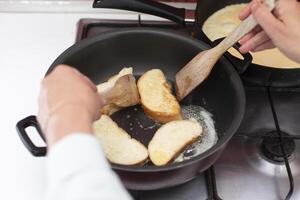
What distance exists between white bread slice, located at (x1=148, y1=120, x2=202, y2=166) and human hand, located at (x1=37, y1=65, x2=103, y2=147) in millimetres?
169

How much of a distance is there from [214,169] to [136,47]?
27cm

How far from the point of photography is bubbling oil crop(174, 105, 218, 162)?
25.5 inches

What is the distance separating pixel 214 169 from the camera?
65cm

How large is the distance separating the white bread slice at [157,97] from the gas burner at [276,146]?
0.14m

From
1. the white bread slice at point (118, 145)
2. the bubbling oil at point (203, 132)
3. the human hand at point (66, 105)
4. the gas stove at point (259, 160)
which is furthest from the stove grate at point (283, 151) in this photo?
the human hand at point (66, 105)

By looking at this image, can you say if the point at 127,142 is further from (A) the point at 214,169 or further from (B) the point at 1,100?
(B) the point at 1,100

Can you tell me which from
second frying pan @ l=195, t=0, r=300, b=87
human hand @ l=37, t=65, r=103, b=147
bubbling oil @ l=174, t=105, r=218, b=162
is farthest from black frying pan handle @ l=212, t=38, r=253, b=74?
human hand @ l=37, t=65, r=103, b=147

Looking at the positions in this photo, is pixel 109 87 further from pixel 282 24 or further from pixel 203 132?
pixel 282 24

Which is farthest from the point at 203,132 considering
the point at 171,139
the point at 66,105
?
the point at 66,105

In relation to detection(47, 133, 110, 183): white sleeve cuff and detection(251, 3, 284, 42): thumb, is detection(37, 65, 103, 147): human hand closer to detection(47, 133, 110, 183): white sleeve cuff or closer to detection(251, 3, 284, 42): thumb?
detection(47, 133, 110, 183): white sleeve cuff

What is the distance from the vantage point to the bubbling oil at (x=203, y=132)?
646 mm

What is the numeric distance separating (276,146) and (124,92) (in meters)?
0.26

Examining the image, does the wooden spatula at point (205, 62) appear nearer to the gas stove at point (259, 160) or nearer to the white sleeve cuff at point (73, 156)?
the gas stove at point (259, 160)

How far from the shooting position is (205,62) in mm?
666
